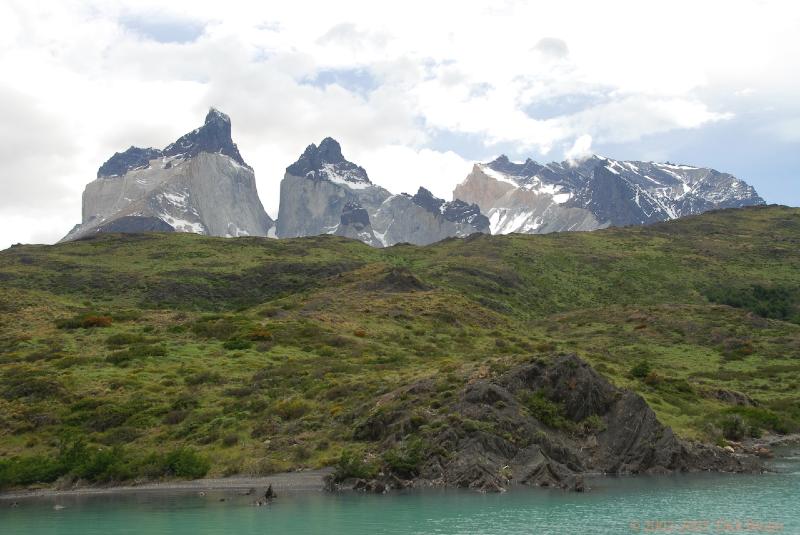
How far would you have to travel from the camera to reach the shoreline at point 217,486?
59.2 meters

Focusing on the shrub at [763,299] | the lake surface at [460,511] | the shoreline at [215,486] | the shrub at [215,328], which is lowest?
the shoreline at [215,486]

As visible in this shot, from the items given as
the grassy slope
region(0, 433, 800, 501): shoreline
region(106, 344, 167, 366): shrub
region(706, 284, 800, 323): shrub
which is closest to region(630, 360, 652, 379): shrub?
the grassy slope

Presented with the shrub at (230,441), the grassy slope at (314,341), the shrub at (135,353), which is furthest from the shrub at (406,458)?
the shrub at (135,353)

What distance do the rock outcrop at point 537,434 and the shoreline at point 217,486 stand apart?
5.67m

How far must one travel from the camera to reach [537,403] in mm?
63938

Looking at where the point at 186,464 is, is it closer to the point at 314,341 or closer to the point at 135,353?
the point at 135,353

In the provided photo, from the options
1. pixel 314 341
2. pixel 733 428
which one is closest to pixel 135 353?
pixel 314 341

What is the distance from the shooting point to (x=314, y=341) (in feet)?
326

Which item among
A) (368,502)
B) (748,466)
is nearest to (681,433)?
(748,466)

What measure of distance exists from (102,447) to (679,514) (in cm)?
4618

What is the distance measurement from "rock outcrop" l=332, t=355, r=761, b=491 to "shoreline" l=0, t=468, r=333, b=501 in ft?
18.6

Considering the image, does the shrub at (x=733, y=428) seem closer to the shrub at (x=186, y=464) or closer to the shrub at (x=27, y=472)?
the shrub at (x=186, y=464)

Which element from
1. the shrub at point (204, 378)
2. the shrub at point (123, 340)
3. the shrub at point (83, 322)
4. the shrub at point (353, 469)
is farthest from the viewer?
the shrub at point (83, 322)

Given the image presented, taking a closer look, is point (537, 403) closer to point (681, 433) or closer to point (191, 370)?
point (681, 433)
